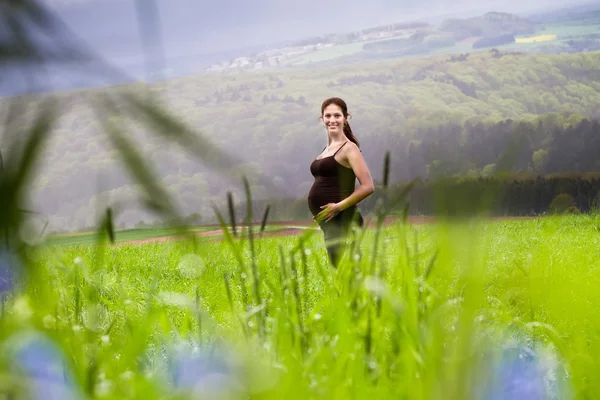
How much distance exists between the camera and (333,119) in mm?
2713

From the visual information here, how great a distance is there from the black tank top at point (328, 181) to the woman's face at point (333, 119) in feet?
0.30

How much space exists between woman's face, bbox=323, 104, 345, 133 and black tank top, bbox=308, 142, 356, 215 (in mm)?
92

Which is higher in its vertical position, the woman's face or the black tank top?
the woman's face

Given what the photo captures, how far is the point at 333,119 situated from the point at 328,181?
269mm

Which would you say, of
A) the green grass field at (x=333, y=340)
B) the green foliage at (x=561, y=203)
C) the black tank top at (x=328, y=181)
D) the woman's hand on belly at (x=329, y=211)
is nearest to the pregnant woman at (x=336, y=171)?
the black tank top at (x=328, y=181)

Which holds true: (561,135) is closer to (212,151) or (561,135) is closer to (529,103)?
(529,103)

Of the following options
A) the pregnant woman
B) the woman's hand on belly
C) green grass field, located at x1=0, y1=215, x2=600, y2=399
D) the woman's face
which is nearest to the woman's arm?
the pregnant woman

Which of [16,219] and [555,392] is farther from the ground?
[16,219]

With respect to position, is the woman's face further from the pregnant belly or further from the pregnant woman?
the pregnant belly

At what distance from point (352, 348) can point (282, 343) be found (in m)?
0.11

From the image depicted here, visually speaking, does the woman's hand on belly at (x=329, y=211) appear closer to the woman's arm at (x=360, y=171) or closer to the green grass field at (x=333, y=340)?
the green grass field at (x=333, y=340)

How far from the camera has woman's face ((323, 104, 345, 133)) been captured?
8.91 feet

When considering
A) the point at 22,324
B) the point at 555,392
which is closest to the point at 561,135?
the point at 555,392

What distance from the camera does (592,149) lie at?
855cm
